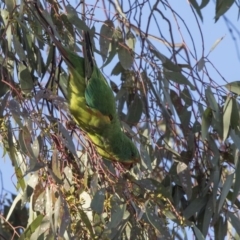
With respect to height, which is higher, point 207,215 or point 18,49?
point 18,49

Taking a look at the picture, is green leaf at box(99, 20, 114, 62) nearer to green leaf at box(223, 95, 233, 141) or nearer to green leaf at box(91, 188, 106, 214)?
green leaf at box(223, 95, 233, 141)

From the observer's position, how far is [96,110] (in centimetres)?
329

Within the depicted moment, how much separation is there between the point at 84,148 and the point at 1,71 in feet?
1.41

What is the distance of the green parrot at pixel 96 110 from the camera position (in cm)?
320

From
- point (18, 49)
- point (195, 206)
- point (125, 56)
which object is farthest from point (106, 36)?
point (195, 206)

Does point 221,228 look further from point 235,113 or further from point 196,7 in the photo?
point 196,7

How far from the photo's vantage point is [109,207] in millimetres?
2465

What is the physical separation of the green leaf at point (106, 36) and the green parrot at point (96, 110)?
0.29ft

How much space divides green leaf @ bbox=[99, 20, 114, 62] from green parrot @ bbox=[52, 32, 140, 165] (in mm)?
89

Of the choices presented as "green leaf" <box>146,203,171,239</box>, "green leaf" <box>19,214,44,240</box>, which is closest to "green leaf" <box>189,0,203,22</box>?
"green leaf" <box>146,203,171,239</box>

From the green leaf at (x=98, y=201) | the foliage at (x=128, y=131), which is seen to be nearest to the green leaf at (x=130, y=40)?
the foliage at (x=128, y=131)

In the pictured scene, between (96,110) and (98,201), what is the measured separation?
3.25 feet

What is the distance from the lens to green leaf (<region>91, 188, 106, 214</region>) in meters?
2.31

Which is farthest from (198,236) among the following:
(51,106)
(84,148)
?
(51,106)
